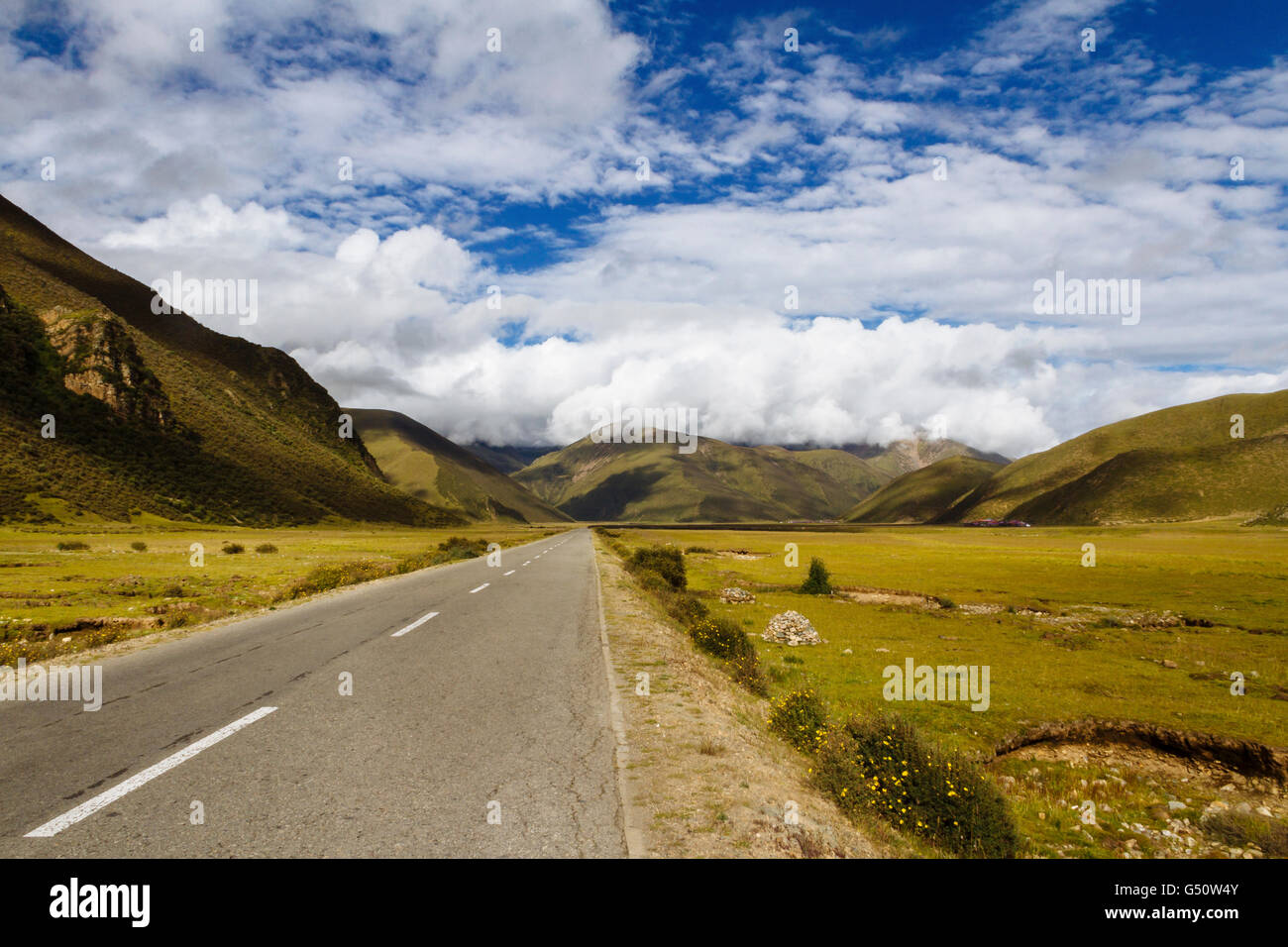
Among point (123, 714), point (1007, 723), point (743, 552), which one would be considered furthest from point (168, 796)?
point (743, 552)

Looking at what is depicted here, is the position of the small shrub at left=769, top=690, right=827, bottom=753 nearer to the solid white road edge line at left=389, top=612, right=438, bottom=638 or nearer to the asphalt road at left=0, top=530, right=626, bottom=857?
the asphalt road at left=0, top=530, right=626, bottom=857

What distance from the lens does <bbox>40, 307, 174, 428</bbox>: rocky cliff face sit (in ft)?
321

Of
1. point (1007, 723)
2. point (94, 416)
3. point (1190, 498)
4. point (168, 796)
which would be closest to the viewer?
point (168, 796)

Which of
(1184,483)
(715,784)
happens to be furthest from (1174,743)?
(1184,483)

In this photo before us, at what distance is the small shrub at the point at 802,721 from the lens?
971 cm

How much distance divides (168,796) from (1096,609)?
41.0 metres

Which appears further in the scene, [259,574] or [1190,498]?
[1190,498]

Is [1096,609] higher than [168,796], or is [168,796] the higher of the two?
[168,796]

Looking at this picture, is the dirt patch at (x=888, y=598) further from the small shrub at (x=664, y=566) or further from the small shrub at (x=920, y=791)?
the small shrub at (x=920, y=791)

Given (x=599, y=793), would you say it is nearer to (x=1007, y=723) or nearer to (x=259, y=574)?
(x=1007, y=723)

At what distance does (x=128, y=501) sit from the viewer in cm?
8000

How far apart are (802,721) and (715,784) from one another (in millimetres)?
4545

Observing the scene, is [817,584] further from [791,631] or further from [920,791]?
[920,791]

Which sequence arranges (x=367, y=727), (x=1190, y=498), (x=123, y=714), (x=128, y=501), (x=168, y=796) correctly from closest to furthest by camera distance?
(x=168, y=796), (x=367, y=727), (x=123, y=714), (x=128, y=501), (x=1190, y=498)
